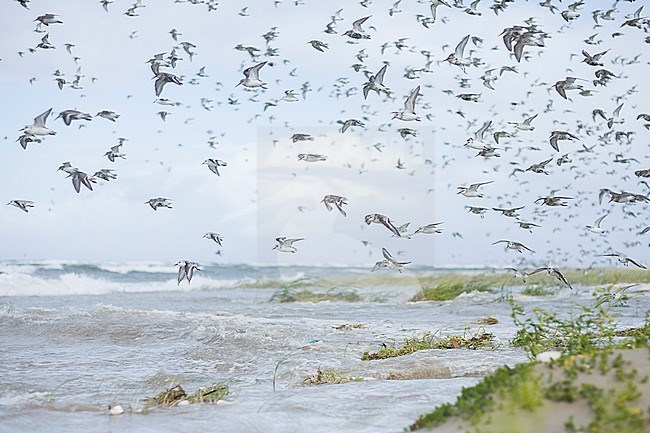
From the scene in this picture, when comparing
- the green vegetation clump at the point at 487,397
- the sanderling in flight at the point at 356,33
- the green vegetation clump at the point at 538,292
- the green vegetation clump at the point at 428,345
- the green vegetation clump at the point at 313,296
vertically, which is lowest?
the green vegetation clump at the point at 428,345

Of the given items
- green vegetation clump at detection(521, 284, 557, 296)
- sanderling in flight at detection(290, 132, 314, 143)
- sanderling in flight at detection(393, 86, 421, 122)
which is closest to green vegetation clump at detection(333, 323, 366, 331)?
sanderling in flight at detection(290, 132, 314, 143)

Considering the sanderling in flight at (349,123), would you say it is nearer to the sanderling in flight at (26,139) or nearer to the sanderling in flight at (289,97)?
the sanderling in flight at (289,97)

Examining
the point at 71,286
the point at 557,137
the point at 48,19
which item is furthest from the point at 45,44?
the point at 71,286

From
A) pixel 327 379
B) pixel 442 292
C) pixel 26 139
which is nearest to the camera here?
pixel 327 379

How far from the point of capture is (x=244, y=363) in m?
8.97

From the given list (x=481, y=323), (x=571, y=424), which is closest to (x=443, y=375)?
(x=571, y=424)

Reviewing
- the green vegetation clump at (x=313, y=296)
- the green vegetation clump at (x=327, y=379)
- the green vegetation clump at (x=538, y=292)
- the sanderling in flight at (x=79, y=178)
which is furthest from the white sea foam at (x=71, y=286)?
the green vegetation clump at (x=327, y=379)

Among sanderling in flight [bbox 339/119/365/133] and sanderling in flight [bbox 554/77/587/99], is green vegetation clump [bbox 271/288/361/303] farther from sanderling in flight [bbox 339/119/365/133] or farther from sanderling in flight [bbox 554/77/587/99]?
sanderling in flight [bbox 554/77/587/99]

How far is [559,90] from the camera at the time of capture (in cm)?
1259

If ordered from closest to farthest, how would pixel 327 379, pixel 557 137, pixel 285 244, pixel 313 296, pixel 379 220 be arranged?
pixel 327 379
pixel 379 220
pixel 557 137
pixel 285 244
pixel 313 296

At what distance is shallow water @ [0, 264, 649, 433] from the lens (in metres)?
5.71

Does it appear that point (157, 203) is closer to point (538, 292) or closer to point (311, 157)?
point (311, 157)

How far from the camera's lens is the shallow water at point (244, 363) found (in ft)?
18.7

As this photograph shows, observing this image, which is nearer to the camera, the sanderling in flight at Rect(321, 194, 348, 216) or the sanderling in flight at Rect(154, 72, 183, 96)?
the sanderling in flight at Rect(321, 194, 348, 216)
